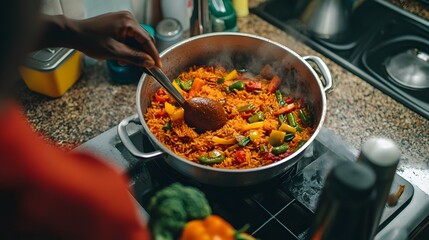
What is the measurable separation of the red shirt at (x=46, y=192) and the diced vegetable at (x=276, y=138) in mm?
715

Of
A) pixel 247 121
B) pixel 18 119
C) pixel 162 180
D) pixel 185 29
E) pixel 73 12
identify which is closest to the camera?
pixel 18 119

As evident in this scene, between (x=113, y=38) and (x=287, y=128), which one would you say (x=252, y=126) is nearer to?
(x=287, y=128)

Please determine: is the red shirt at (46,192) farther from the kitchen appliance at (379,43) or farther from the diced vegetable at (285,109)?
the kitchen appliance at (379,43)

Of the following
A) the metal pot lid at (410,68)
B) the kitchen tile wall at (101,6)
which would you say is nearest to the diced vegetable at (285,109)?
the metal pot lid at (410,68)

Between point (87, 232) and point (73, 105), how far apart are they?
3.19ft

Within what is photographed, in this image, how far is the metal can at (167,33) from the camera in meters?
1.43

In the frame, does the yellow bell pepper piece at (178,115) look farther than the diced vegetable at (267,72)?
No

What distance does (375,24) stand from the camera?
1727 millimetres

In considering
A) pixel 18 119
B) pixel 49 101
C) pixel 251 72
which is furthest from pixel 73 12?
pixel 18 119

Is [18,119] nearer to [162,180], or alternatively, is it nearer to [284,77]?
[162,180]

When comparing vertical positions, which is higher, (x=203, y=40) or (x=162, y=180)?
(x=203, y=40)

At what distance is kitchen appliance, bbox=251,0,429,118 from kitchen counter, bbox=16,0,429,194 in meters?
0.05

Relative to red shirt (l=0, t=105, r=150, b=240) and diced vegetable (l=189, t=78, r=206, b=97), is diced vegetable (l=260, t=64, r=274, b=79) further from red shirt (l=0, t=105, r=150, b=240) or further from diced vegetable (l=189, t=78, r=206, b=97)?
red shirt (l=0, t=105, r=150, b=240)

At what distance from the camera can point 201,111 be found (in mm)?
1166
